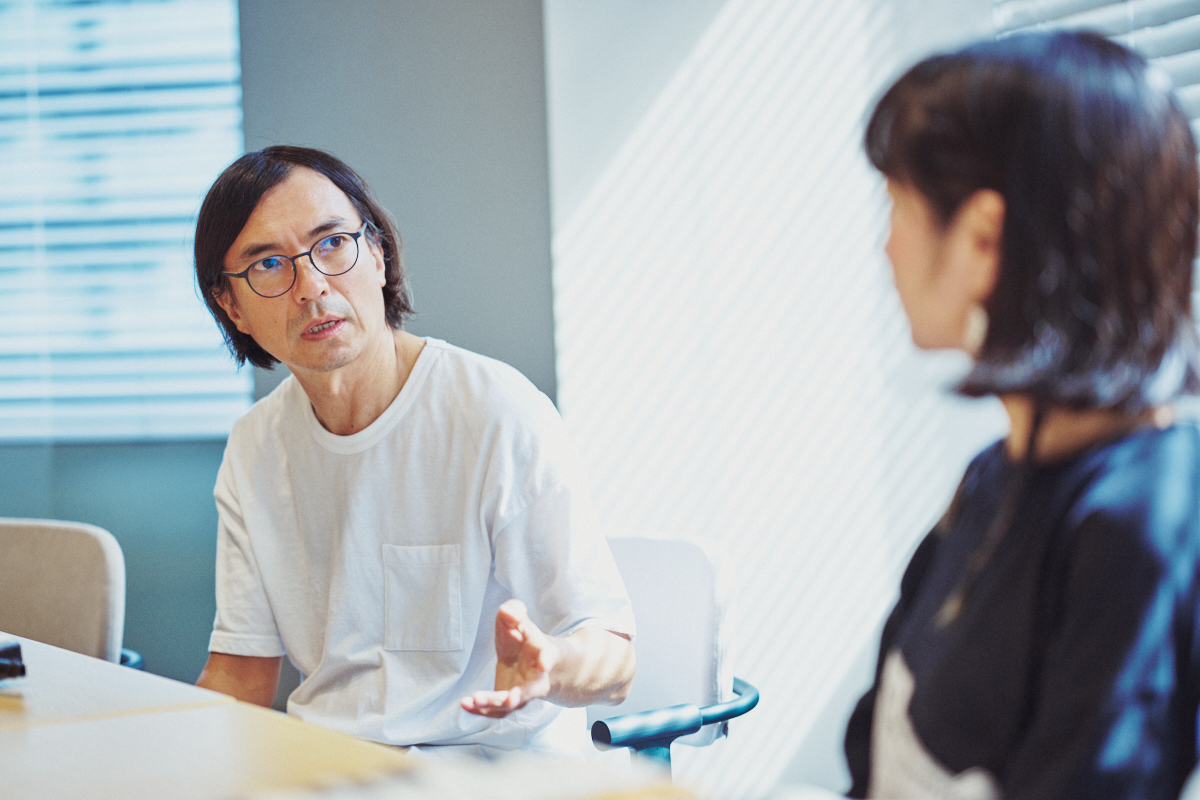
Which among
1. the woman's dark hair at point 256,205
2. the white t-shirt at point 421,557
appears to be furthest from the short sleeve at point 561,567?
the woman's dark hair at point 256,205

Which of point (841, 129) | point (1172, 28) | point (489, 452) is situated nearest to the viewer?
point (489, 452)

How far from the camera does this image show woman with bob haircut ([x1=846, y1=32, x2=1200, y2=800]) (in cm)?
64

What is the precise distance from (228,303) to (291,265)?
226 millimetres

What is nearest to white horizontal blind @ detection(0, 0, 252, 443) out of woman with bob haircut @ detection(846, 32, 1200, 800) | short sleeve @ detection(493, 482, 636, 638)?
short sleeve @ detection(493, 482, 636, 638)

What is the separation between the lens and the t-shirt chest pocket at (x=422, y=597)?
1533 millimetres

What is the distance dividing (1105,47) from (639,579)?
3.91 ft

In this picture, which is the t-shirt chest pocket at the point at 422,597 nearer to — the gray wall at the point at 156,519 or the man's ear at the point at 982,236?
the man's ear at the point at 982,236

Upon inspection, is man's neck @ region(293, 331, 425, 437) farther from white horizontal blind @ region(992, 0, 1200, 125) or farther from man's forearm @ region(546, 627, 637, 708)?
white horizontal blind @ region(992, 0, 1200, 125)

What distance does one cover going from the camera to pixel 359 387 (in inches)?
64.7

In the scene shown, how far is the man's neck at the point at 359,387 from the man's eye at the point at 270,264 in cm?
17

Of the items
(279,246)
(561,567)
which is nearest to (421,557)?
(561,567)

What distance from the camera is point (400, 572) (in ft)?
5.17

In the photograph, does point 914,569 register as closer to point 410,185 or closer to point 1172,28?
point 1172,28

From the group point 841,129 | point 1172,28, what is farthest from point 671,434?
point 1172,28
